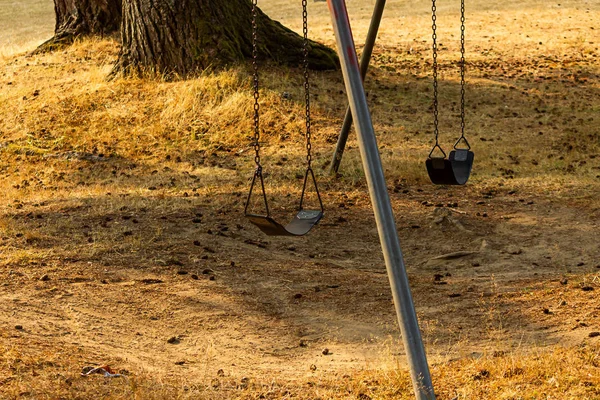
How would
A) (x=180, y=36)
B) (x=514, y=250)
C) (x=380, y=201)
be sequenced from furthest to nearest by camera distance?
(x=180, y=36)
(x=514, y=250)
(x=380, y=201)

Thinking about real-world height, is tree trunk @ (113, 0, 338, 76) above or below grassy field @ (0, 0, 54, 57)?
above

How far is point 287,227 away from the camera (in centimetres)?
520

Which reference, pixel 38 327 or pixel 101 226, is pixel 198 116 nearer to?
pixel 101 226

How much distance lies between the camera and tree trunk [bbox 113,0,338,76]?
453 inches

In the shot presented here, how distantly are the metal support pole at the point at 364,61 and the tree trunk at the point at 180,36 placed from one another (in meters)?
3.01

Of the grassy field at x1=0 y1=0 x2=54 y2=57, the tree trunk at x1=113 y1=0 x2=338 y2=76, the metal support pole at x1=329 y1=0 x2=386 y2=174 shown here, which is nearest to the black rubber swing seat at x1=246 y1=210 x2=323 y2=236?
the metal support pole at x1=329 y1=0 x2=386 y2=174

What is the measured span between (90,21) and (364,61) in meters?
6.21

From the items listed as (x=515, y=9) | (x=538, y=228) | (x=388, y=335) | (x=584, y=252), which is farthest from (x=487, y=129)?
(x=515, y=9)

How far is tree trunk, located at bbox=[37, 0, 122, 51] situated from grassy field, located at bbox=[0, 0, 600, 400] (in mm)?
402

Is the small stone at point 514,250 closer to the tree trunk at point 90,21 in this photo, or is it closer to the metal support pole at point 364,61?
the metal support pole at point 364,61

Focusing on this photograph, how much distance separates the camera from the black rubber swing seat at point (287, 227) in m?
4.94

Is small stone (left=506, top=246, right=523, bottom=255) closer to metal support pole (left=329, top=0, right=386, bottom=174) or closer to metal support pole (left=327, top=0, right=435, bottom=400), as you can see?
metal support pole (left=329, top=0, right=386, bottom=174)

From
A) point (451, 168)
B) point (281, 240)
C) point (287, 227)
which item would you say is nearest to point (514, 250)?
point (451, 168)

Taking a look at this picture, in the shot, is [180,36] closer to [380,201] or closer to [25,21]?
[380,201]
